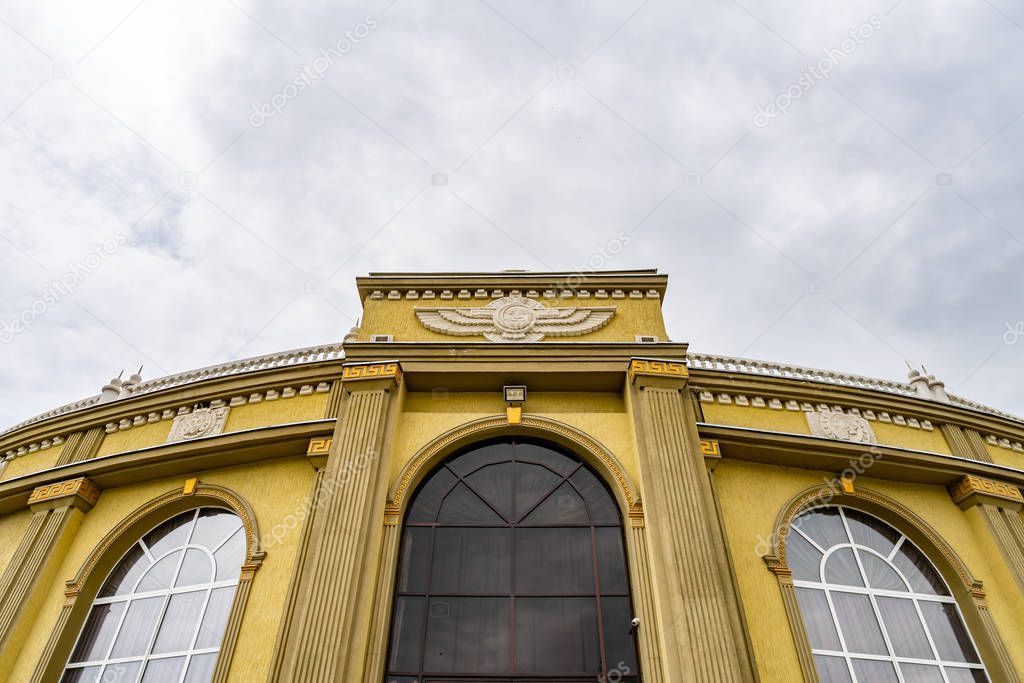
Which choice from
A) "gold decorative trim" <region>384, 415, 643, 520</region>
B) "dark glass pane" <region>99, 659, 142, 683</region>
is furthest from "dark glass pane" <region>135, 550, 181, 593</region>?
"gold decorative trim" <region>384, 415, 643, 520</region>

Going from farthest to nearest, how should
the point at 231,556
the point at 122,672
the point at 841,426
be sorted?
the point at 841,426 → the point at 231,556 → the point at 122,672

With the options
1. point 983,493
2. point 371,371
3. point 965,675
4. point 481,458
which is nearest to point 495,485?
point 481,458

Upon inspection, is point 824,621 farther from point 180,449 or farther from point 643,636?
point 180,449

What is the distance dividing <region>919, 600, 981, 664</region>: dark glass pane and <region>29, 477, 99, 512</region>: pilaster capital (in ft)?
51.7

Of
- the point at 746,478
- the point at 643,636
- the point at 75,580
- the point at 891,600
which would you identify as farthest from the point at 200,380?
the point at 891,600

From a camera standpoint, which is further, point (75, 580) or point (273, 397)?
point (273, 397)

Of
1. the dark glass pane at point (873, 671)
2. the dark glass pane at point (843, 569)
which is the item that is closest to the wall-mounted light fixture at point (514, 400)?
the dark glass pane at point (843, 569)

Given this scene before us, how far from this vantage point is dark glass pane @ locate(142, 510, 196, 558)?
12352 millimetres

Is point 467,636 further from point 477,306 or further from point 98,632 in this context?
point 98,632

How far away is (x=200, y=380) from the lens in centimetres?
1396

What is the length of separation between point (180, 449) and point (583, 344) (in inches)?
310

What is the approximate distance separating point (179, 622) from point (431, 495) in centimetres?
478

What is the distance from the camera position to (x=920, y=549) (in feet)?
41.0

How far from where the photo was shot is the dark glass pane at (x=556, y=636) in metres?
9.80
